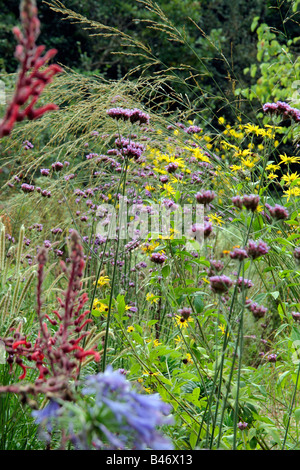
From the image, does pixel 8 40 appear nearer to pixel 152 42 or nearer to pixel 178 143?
pixel 152 42

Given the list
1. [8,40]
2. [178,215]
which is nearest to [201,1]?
[8,40]

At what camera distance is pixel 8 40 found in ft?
30.0

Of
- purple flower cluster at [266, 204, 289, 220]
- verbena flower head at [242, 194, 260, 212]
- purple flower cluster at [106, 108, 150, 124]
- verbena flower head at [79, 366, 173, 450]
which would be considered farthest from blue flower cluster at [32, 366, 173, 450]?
purple flower cluster at [106, 108, 150, 124]

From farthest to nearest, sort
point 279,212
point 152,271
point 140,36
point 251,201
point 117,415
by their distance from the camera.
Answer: point 140,36
point 152,271
point 279,212
point 251,201
point 117,415

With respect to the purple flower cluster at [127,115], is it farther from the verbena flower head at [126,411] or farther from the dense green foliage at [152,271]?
the verbena flower head at [126,411]

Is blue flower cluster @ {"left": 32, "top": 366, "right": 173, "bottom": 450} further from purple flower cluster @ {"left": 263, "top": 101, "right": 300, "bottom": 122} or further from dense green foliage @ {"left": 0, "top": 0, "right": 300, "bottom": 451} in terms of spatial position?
purple flower cluster @ {"left": 263, "top": 101, "right": 300, "bottom": 122}

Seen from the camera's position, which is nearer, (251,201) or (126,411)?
(126,411)

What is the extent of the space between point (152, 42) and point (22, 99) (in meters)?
10.1

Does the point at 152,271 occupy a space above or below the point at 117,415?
below

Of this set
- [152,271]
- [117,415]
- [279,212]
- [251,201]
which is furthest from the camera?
[152,271]

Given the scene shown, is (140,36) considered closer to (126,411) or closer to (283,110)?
(283,110)

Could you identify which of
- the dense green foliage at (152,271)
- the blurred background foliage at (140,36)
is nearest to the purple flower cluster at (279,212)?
the dense green foliage at (152,271)
